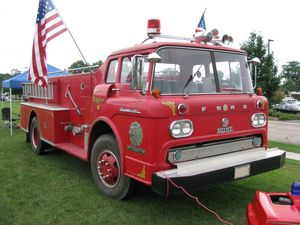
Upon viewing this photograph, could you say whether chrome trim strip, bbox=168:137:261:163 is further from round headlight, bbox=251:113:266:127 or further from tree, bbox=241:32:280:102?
tree, bbox=241:32:280:102

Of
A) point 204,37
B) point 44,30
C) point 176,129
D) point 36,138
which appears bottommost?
point 36,138

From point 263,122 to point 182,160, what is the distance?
64.3 inches

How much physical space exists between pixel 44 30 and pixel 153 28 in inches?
131

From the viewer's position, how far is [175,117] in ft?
12.6

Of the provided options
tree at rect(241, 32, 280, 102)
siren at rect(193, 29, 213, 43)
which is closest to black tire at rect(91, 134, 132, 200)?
siren at rect(193, 29, 213, 43)

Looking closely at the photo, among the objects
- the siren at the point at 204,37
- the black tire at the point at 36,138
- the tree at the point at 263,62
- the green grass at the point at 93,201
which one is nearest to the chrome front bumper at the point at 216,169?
the green grass at the point at 93,201

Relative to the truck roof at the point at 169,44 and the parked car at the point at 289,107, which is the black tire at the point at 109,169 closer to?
the truck roof at the point at 169,44

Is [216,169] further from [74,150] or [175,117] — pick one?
[74,150]

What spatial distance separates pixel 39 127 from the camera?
7418mm

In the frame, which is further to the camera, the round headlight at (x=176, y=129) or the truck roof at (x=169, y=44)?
the truck roof at (x=169, y=44)

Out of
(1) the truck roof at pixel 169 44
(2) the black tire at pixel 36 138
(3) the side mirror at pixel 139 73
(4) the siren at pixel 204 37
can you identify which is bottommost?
(2) the black tire at pixel 36 138

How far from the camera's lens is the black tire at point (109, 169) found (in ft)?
14.9

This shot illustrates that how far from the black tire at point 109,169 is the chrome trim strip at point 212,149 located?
0.85 metres

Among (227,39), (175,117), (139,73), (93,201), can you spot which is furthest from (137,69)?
(93,201)
